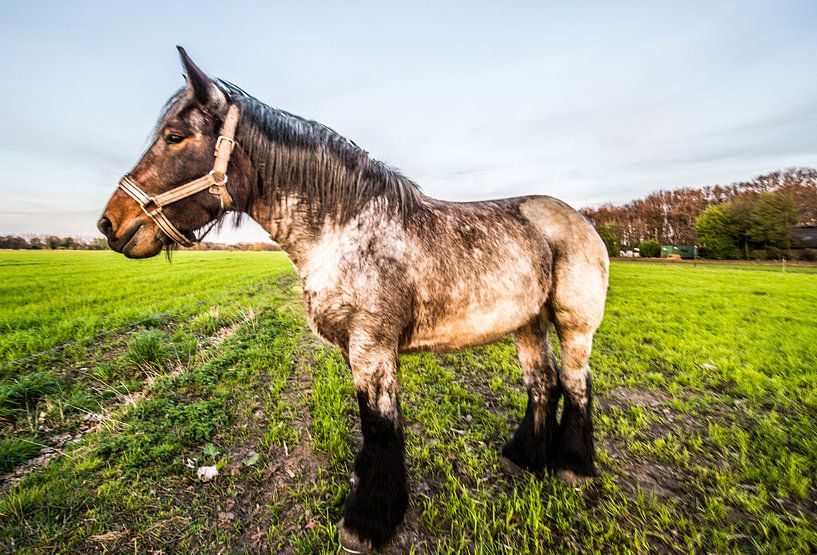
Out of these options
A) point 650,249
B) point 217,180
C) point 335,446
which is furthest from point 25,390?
point 650,249

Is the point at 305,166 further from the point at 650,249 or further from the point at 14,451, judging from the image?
the point at 650,249

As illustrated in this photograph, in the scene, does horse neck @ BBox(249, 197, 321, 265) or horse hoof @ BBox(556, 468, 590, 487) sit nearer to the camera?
horse neck @ BBox(249, 197, 321, 265)

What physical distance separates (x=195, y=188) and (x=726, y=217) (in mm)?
52670

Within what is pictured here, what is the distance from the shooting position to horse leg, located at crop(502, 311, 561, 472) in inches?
117

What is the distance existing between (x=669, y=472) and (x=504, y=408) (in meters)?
1.73

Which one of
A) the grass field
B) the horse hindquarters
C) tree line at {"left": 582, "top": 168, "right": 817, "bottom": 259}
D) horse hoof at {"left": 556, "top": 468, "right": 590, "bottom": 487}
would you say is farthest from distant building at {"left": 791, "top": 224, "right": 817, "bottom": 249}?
horse hoof at {"left": 556, "top": 468, "right": 590, "bottom": 487}

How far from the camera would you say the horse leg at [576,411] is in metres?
2.82

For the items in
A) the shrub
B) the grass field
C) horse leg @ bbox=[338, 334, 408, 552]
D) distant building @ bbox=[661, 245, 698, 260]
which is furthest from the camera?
the shrub

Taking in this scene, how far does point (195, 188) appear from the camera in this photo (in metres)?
2.00

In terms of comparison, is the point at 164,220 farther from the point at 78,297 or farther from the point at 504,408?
the point at 78,297

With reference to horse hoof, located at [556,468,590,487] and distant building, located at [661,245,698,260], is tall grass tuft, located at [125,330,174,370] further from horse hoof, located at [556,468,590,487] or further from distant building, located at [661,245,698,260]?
distant building, located at [661,245,698,260]

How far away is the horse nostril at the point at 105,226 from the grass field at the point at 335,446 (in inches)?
81.5

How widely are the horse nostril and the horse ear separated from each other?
1.01m

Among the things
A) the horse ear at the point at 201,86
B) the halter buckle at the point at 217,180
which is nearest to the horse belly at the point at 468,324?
the halter buckle at the point at 217,180
